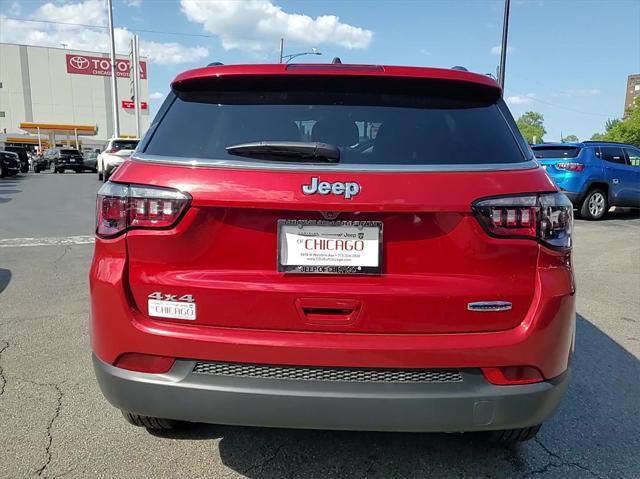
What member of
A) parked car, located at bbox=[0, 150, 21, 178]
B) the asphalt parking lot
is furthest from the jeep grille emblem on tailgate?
parked car, located at bbox=[0, 150, 21, 178]

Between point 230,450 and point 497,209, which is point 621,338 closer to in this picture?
point 497,209

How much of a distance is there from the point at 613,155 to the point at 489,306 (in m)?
12.4

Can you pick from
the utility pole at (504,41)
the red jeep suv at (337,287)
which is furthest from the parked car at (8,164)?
the red jeep suv at (337,287)

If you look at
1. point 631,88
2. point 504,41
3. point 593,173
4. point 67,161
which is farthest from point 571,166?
point 631,88

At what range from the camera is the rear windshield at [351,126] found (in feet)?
6.69

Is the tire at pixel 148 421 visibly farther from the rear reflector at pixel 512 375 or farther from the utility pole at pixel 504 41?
the utility pole at pixel 504 41

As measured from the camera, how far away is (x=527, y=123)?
126062mm

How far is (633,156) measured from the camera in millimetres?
12633

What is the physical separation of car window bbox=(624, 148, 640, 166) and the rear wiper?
13020mm

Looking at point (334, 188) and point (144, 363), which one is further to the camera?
point (144, 363)

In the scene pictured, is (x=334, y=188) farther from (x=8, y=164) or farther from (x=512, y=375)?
(x=8, y=164)

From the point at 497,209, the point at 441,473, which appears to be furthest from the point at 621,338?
the point at 497,209

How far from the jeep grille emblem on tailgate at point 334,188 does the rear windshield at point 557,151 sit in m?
11.2

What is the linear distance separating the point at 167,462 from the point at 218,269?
1.13 m
